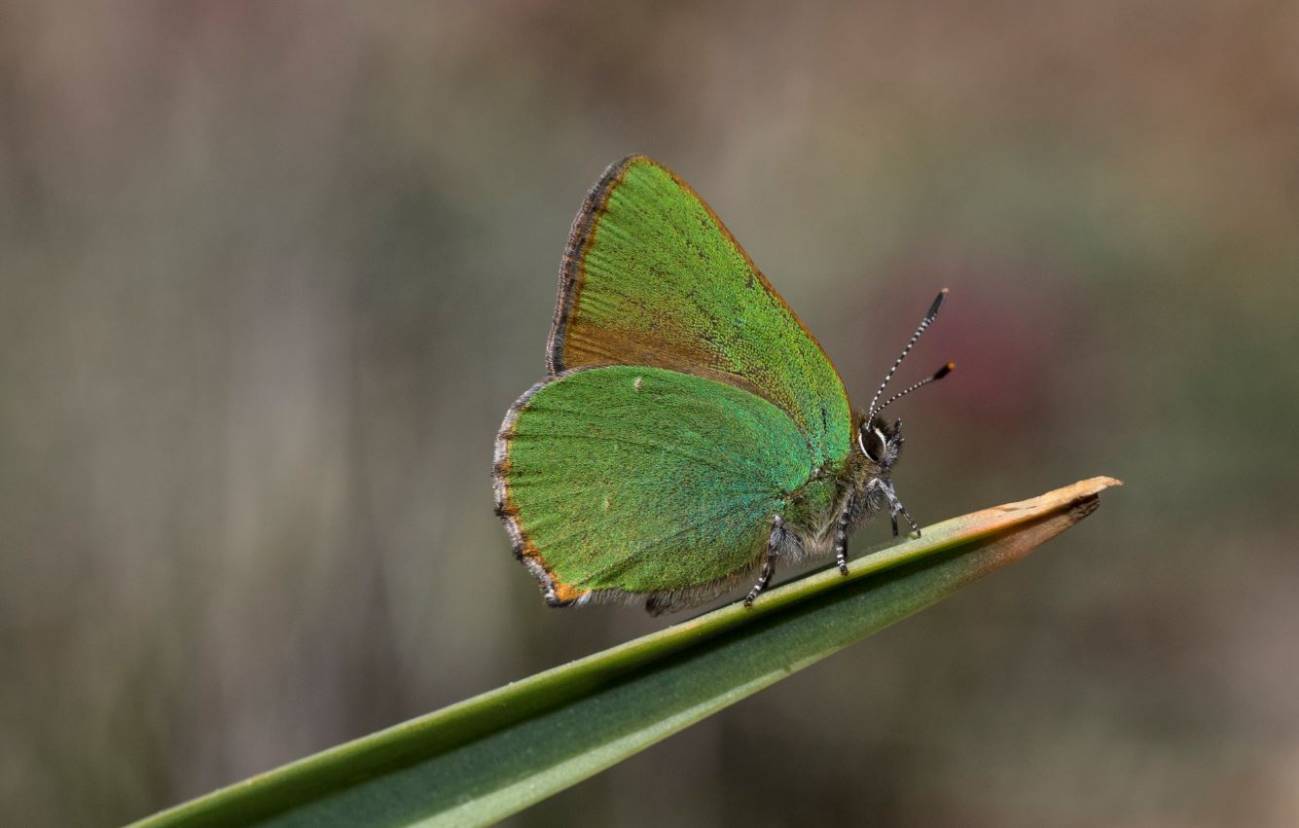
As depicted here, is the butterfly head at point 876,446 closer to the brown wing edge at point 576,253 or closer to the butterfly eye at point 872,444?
the butterfly eye at point 872,444

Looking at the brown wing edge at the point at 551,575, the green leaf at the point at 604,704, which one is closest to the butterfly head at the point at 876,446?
the brown wing edge at the point at 551,575

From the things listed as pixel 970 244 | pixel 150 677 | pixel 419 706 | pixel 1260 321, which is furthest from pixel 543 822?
pixel 1260 321

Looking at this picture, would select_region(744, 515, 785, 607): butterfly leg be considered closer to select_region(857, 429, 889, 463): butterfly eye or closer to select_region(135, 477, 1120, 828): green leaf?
select_region(857, 429, 889, 463): butterfly eye

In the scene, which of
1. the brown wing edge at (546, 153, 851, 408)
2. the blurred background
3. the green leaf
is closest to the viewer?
the green leaf

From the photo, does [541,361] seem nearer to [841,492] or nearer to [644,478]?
[644,478]

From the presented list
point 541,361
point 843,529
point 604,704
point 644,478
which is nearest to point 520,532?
point 644,478

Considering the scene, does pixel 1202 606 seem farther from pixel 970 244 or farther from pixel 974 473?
pixel 970 244

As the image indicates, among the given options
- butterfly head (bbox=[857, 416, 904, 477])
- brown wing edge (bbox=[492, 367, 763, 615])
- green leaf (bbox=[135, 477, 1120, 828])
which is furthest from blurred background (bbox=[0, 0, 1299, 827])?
green leaf (bbox=[135, 477, 1120, 828])
